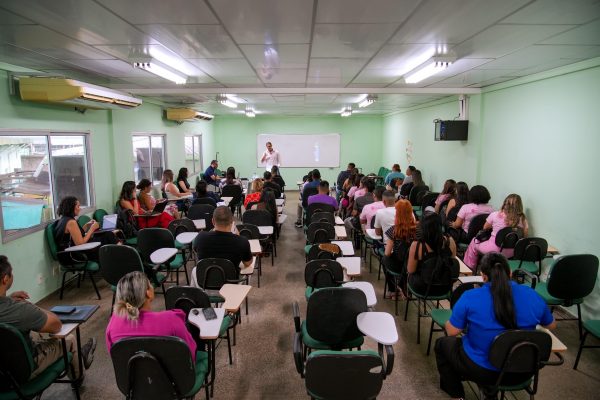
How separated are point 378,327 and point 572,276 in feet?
7.32

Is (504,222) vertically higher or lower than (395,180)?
lower

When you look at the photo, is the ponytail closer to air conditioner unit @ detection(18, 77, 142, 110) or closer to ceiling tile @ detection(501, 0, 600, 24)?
ceiling tile @ detection(501, 0, 600, 24)

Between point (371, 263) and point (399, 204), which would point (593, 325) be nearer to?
point (399, 204)

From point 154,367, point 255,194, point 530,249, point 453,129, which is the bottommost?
point 154,367

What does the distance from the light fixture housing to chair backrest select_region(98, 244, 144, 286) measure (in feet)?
12.6

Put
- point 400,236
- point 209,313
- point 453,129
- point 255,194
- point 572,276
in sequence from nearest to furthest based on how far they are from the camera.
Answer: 1. point 209,313
2. point 572,276
3. point 400,236
4. point 255,194
5. point 453,129

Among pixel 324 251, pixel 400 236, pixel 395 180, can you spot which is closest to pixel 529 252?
pixel 400 236

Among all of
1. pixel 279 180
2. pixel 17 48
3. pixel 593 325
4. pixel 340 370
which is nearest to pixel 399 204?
pixel 593 325

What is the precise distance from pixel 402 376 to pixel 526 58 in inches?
147

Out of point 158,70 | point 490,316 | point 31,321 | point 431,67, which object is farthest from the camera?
point 158,70

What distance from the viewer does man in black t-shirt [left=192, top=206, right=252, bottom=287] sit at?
3.66 metres

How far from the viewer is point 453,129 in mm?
7270

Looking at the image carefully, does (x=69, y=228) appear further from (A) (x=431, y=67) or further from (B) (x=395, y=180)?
(B) (x=395, y=180)

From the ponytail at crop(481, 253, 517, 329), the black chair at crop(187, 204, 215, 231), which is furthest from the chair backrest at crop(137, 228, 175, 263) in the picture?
the ponytail at crop(481, 253, 517, 329)
